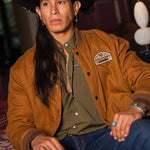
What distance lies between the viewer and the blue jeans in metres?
1.53

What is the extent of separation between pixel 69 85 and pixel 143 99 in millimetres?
479

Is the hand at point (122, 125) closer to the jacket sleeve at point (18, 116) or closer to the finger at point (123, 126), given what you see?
the finger at point (123, 126)

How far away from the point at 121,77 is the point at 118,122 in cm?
50

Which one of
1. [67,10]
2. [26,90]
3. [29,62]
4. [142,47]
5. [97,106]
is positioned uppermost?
[67,10]

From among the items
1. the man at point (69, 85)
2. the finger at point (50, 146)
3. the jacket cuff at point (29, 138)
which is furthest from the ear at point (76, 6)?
the finger at point (50, 146)

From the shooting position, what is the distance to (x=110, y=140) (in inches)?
69.5

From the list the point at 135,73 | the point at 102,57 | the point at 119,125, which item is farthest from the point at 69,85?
the point at 119,125

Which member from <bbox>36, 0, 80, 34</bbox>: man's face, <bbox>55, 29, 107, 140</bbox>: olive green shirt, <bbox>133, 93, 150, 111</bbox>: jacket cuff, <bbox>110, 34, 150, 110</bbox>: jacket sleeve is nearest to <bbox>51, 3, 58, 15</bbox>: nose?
<bbox>36, 0, 80, 34</bbox>: man's face

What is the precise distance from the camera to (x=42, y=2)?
210 cm

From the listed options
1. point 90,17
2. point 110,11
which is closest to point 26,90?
point 90,17

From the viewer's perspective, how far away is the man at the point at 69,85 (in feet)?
6.43

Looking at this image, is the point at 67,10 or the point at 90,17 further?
the point at 90,17

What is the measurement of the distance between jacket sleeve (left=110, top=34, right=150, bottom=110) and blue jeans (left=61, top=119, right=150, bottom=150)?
23 centimetres

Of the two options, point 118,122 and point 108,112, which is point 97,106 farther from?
point 118,122
